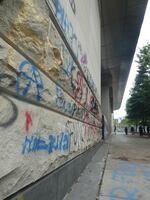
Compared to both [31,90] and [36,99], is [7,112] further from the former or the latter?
[36,99]

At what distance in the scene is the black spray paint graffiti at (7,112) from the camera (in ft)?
6.36

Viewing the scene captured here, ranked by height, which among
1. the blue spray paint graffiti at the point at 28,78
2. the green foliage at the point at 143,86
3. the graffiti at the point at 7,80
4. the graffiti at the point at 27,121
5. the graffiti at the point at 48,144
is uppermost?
the green foliage at the point at 143,86

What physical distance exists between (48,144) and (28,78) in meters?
1.05

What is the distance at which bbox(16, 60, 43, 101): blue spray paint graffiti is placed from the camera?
2.28m

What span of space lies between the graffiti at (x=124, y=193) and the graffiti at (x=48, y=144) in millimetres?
1183

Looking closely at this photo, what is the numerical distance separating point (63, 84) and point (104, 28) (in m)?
12.8

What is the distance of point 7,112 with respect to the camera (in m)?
2.02

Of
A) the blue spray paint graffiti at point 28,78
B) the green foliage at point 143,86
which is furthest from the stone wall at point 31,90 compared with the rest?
the green foliage at point 143,86

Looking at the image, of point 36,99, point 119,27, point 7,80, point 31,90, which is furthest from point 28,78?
point 119,27

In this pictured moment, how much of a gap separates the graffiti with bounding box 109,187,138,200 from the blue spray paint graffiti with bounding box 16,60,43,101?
2.45m

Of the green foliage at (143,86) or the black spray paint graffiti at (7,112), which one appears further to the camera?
the green foliage at (143,86)

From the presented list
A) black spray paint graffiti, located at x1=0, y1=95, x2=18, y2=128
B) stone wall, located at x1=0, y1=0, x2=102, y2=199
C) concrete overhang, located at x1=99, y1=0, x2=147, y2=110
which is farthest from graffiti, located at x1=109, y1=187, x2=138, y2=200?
concrete overhang, located at x1=99, y1=0, x2=147, y2=110

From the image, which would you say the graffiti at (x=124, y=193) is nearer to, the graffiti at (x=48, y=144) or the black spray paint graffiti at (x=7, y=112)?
the graffiti at (x=48, y=144)

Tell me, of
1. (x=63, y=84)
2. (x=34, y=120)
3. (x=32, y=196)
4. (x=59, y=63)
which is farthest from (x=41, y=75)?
(x=32, y=196)
